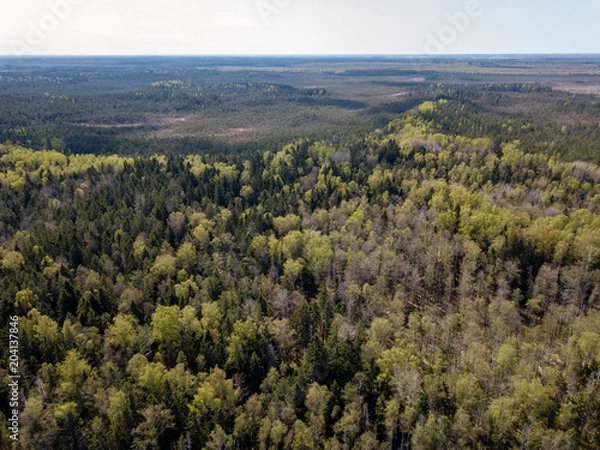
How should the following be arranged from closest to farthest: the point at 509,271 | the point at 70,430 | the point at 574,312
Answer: the point at 70,430
the point at 574,312
the point at 509,271

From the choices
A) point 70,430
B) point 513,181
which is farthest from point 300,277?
point 513,181

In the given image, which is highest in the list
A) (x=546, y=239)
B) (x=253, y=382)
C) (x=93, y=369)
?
(x=546, y=239)

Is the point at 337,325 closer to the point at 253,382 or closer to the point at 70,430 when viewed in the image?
the point at 253,382

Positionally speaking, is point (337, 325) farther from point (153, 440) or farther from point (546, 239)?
point (546, 239)

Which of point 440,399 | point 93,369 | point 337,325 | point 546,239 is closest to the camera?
point 440,399

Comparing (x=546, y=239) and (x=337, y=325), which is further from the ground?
(x=546, y=239)

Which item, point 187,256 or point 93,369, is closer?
point 93,369

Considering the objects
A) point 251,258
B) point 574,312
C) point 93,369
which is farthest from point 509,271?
point 93,369
